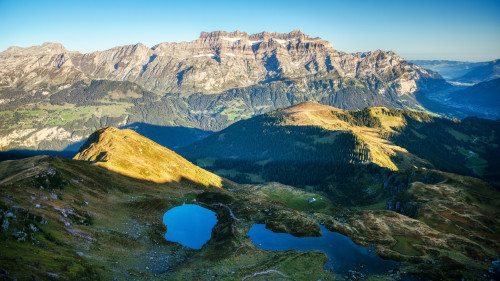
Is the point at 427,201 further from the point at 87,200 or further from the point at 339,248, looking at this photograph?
the point at 87,200

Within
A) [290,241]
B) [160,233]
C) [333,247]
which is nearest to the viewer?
[333,247]

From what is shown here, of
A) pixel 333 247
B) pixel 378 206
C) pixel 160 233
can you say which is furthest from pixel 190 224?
pixel 378 206

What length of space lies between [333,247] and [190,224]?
163 feet

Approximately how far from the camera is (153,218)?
94.4m

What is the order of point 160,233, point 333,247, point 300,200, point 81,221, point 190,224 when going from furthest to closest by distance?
point 300,200 → point 190,224 → point 160,233 → point 333,247 → point 81,221

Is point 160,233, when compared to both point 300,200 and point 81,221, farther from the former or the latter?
point 300,200

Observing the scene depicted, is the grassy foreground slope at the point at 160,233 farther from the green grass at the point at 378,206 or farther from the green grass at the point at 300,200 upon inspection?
the green grass at the point at 300,200

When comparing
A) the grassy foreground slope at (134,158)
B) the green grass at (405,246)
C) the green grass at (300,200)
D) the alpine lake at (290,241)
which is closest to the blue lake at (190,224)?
the alpine lake at (290,241)

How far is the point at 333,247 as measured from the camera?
76.1 metres

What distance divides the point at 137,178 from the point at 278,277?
97.6 m

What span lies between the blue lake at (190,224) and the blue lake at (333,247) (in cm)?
1643

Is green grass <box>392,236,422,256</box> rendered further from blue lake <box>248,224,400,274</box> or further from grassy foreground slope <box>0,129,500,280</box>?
blue lake <box>248,224,400,274</box>

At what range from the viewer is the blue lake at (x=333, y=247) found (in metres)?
65.6

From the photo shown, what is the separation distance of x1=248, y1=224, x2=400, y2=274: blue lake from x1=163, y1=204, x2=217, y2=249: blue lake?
16.4m
